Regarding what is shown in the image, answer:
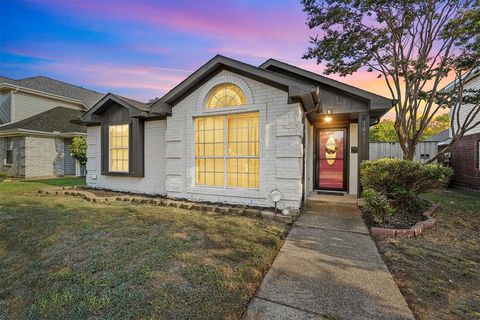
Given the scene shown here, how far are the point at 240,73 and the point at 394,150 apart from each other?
9.48 metres

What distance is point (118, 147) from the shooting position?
8156 millimetres

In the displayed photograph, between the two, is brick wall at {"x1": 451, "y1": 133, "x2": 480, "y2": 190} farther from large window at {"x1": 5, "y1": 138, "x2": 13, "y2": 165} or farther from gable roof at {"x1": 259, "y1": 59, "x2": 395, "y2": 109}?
large window at {"x1": 5, "y1": 138, "x2": 13, "y2": 165}

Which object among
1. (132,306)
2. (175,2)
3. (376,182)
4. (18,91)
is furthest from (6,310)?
(18,91)

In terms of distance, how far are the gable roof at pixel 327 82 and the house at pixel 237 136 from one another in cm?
3

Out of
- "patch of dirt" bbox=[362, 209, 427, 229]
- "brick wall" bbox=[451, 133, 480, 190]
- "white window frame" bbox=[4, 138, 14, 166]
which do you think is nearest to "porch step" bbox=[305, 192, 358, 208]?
"patch of dirt" bbox=[362, 209, 427, 229]

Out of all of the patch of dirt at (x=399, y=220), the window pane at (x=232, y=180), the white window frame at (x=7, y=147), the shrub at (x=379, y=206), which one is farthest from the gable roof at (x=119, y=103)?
the white window frame at (x=7, y=147)

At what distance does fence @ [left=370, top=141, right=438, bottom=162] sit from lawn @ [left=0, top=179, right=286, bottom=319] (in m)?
9.26

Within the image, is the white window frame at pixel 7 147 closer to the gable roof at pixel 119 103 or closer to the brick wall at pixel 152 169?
the gable roof at pixel 119 103

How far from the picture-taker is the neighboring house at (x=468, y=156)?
977 centimetres

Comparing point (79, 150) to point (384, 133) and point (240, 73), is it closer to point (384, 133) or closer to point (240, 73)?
point (240, 73)

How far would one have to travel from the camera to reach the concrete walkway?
85.1 inches

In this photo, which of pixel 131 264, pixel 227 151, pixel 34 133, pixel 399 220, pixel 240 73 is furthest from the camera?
pixel 34 133

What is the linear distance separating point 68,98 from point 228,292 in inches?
881

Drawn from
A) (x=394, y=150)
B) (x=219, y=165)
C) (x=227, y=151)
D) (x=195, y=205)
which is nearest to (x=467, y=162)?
(x=394, y=150)
